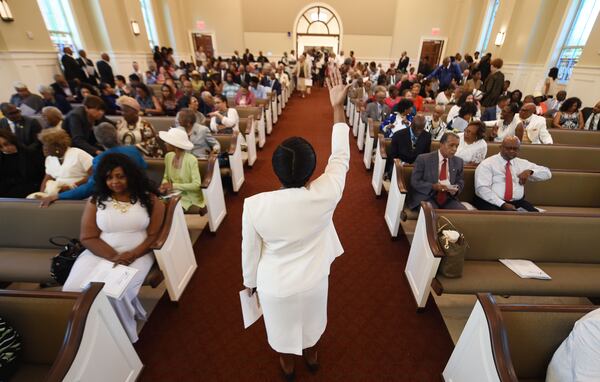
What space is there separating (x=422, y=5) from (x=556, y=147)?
13.7m

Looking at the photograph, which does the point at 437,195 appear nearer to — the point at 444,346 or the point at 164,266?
the point at 444,346

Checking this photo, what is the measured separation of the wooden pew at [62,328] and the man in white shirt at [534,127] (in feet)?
17.8

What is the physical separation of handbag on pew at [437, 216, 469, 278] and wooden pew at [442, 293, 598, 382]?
1.85 feet

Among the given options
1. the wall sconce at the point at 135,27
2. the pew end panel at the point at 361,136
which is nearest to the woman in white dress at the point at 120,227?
the pew end panel at the point at 361,136

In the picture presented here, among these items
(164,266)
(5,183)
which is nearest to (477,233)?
(164,266)

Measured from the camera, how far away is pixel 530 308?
145cm

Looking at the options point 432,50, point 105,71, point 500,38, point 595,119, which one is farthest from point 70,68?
point 432,50

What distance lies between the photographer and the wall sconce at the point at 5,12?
5.74 meters

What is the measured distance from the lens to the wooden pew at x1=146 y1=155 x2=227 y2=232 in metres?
3.05

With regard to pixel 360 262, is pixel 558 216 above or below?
above

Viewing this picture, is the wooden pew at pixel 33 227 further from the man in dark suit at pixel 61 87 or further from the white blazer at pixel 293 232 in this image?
the man in dark suit at pixel 61 87

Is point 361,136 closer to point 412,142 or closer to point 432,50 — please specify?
point 412,142

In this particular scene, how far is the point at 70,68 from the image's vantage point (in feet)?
23.2

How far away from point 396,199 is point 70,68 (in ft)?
28.2
